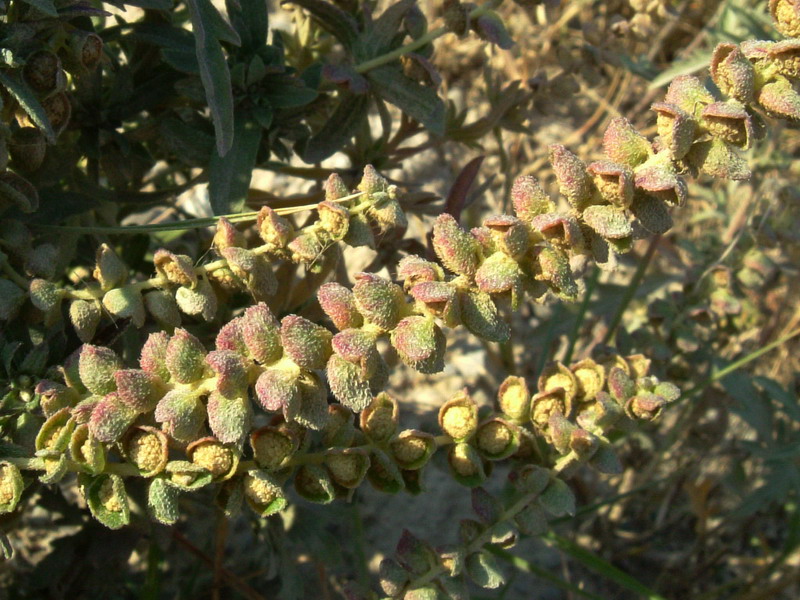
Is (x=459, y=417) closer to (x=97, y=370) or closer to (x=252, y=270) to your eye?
(x=252, y=270)

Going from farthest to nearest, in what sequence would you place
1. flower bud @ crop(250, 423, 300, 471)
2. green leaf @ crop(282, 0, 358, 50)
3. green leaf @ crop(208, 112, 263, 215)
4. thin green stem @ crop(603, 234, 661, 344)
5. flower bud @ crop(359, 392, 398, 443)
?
thin green stem @ crop(603, 234, 661, 344) < green leaf @ crop(282, 0, 358, 50) < green leaf @ crop(208, 112, 263, 215) < flower bud @ crop(359, 392, 398, 443) < flower bud @ crop(250, 423, 300, 471)

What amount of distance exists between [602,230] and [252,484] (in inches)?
19.0

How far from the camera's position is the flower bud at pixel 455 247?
0.94 metres

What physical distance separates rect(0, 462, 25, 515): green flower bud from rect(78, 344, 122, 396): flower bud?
0.37 feet

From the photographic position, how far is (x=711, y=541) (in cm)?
215

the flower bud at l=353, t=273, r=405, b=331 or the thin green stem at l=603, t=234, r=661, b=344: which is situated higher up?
the flower bud at l=353, t=273, r=405, b=331

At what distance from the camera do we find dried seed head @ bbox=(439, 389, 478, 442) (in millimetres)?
1136

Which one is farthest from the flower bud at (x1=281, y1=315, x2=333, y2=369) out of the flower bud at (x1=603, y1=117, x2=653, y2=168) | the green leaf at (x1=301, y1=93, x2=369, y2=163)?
the green leaf at (x1=301, y1=93, x2=369, y2=163)

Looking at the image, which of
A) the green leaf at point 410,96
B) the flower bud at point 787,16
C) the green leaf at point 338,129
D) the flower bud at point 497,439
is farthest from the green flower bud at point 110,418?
the flower bud at point 787,16

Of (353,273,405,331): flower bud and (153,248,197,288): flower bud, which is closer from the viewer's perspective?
(353,273,405,331): flower bud

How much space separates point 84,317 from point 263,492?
0.98 ft

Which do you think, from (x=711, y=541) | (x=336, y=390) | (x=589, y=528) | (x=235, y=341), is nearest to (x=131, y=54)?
(x=235, y=341)

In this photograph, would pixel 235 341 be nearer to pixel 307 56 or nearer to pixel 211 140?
pixel 211 140

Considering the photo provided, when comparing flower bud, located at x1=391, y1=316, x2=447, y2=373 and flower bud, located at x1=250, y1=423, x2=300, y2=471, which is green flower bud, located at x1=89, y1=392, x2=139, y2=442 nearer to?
flower bud, located at x1=250, y1=423, x2=300, y2=471
